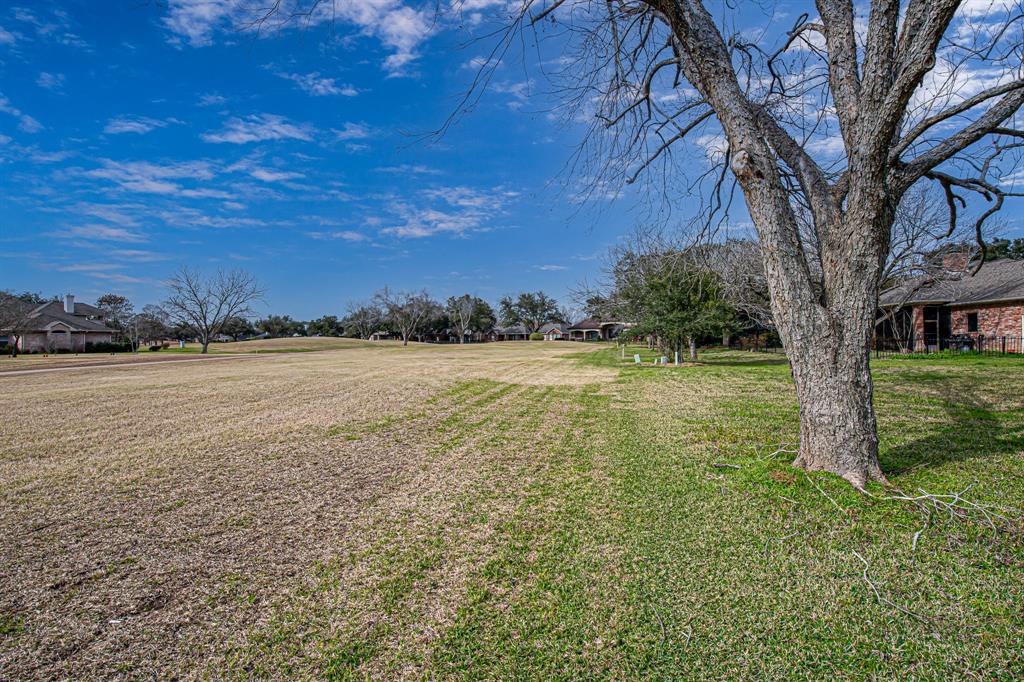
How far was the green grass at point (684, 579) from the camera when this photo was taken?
222cm

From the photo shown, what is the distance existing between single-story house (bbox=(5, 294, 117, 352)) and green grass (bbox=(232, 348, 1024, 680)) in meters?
56.9

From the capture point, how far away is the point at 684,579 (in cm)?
290

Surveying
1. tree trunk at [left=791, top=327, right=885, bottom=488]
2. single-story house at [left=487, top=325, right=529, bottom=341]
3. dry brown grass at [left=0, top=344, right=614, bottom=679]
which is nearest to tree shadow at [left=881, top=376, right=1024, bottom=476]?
tree trunk at [left=791, top=327, right=885, bottom=488]

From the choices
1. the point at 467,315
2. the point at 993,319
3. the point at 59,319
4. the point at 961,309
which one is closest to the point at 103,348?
the point at 59,319

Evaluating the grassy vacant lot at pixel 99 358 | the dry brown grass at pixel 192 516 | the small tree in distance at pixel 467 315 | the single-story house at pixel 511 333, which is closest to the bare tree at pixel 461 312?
the small tree in distance at pixel 467 315

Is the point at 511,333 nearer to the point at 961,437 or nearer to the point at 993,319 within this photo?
the point at 993,319

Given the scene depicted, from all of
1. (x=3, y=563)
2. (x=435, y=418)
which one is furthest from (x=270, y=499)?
(x=435, y=418)

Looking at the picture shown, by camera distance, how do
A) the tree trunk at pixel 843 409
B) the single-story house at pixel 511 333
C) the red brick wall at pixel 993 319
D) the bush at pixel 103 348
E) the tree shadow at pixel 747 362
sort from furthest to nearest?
the single-story house at pixel 511 333
the bush at pixel 103 348
the red brick wall at pixel 993 319
the tree shadow at pixel 747 362
the tree trunk at pixel 843 409

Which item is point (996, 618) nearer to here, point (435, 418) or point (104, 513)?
point (104, 513)

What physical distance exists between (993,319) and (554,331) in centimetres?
7120

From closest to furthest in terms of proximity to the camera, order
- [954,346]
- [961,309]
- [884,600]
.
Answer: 1. [884,600]
2. [954,346]
3. [961,309]

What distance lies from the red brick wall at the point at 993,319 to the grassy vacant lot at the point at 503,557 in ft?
71.0

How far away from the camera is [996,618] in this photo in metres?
2.45

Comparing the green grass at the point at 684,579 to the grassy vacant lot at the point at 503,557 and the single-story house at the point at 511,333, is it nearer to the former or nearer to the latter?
the grassy vacant lot at the point at 503,557
